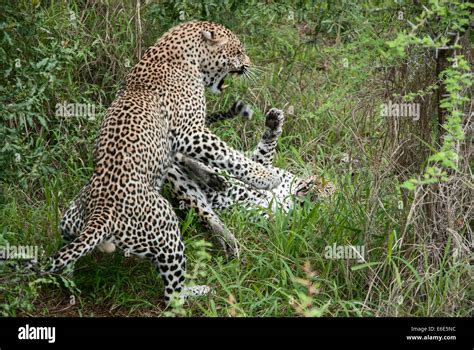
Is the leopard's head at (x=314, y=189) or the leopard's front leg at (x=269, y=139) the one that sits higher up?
the leopard's front leg at (x=269, y=139)

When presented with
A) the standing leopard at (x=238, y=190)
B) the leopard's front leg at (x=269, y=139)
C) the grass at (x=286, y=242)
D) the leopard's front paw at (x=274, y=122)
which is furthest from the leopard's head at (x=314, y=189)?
the leopard's front paw at (x=274, y=122)

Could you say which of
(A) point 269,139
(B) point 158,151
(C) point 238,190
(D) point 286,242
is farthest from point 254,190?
(B) point 158,151

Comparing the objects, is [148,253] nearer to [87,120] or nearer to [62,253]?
[62,253]

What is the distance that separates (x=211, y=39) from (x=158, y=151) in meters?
1.39

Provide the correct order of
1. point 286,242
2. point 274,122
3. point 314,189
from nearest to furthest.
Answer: point 286,242, point 314,189, point 274,122

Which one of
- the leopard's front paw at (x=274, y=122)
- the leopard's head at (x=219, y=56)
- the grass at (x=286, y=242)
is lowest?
the grass at (x=286, y=242)

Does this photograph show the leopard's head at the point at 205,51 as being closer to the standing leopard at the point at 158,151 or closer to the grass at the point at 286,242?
the standing leopard at the point at 158,151

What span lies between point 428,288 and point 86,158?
3967mm

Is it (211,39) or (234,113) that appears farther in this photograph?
(234,113)

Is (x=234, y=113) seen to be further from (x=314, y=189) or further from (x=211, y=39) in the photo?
(x=314, y=189)

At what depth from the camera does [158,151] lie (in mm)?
8500

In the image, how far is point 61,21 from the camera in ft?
34.7

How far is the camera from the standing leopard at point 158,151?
7.90 m

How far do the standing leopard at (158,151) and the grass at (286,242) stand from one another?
0.32 meters
